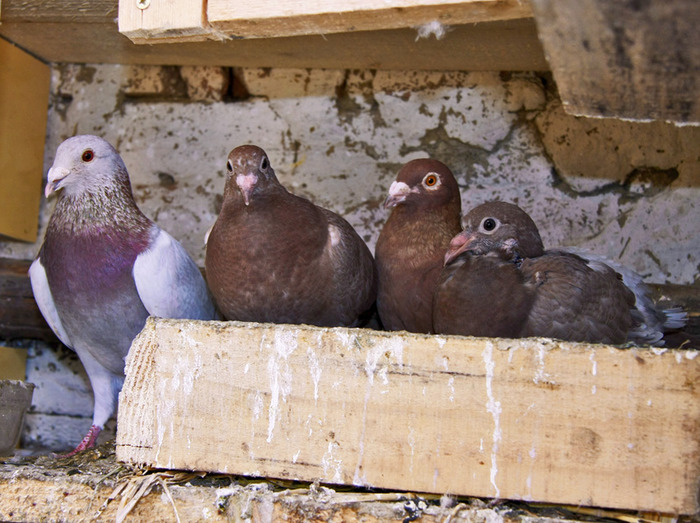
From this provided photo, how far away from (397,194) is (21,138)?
5.53 ft

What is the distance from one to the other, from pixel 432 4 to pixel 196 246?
1884 millimetres

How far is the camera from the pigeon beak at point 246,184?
95.8 inches

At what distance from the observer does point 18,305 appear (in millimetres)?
3113

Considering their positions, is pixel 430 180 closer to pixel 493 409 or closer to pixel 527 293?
pixel 527 293

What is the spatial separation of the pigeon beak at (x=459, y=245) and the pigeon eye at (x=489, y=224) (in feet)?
0.15

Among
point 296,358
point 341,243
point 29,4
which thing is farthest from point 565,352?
point 29,4

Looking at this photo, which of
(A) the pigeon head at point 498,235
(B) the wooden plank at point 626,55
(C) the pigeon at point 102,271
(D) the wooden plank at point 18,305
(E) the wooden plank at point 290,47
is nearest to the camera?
(B) the wooden plank at point 626,55

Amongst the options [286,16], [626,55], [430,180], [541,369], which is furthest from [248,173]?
[626,55]

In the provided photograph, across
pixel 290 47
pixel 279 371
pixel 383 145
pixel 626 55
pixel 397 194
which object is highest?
pixel 290 47

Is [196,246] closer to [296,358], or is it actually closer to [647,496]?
[296,358]

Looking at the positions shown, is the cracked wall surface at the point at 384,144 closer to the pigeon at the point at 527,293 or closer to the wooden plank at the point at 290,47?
the wooden plank at the point at 290,47

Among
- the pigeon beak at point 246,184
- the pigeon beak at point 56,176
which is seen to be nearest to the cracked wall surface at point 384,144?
the pigeon beak at point 56,176

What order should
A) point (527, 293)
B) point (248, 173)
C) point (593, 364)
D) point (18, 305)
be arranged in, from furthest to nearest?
point (18, 305) → point (248, 173) → point (527, 293) → point (593, 364)

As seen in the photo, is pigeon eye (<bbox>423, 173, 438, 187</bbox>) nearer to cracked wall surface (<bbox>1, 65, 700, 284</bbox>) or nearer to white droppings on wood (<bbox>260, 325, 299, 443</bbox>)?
cracked wall surface (<bbox>1, 65, 700, 284</bbox>)
